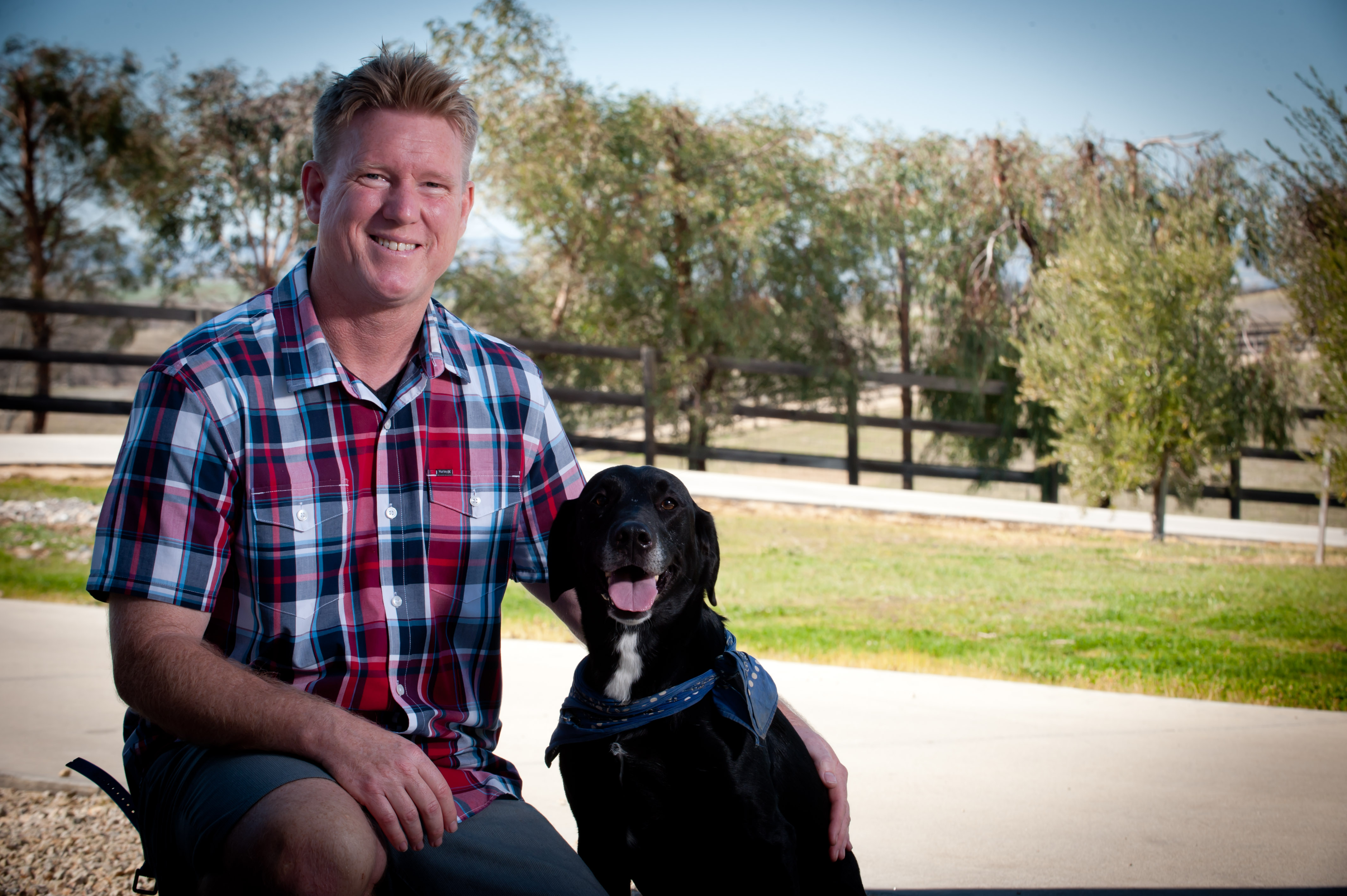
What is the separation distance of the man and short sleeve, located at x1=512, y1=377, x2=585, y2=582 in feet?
0.05

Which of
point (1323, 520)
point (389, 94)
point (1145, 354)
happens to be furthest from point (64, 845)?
point (1323, 520)

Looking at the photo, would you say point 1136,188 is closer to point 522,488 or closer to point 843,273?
point 843,273

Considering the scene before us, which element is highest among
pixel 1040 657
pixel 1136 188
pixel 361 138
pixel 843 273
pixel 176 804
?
pixel 1136 188

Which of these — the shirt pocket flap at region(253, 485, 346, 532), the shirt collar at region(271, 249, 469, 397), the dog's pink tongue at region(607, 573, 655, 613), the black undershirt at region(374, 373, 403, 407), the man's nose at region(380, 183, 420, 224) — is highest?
the man's nose at region(380, 183, 420, 224)

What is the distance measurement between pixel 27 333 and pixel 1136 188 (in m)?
13.7

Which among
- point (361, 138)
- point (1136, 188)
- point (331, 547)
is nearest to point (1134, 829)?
point (331, 547)

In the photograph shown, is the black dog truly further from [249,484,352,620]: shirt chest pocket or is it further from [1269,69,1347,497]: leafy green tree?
[1269,69,1347,497]: leafy green tree

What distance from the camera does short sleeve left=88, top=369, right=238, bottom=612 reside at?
1.54 metres

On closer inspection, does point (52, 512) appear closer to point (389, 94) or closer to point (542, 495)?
point (542, 495)

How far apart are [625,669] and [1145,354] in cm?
934

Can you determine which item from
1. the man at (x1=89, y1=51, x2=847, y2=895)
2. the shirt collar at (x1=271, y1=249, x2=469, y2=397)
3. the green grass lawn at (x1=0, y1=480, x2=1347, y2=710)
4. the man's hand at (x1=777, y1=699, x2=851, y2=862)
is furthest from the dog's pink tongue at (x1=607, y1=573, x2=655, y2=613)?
the green grass lawn at (x1=0, y1=480, x2=1347, y2=710)

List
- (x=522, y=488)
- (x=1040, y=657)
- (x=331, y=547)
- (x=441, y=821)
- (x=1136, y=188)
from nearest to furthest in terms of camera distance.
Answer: (x=441, y=821) < (x=331, y=547) < (x=522, y=488) < (x=1040, y=657) < (x=1136, y=188)

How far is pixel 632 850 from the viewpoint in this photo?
1.91 metres

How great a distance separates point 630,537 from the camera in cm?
191
